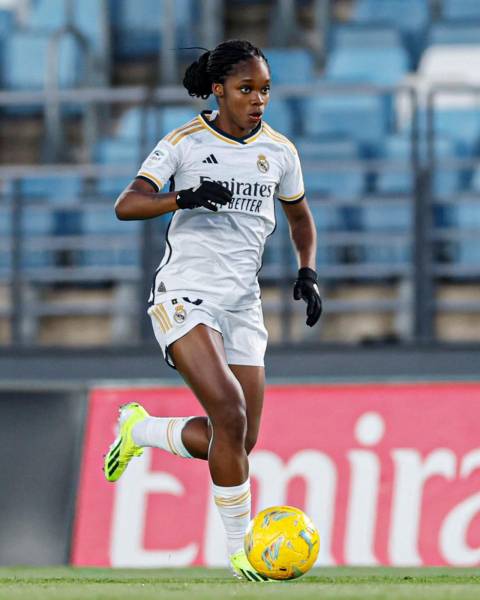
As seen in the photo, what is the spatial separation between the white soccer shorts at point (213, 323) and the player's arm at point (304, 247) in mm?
212

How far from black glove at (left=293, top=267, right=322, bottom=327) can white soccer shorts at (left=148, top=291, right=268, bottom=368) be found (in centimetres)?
18

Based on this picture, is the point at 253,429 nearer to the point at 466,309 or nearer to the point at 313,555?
the point at 313,555

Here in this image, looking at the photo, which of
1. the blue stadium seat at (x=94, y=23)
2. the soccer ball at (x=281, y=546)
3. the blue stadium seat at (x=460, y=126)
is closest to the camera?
the soccer ball at (x=281, y=546)

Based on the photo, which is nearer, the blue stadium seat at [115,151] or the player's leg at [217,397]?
the player's leg at [217,397]

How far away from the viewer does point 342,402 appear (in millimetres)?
7797

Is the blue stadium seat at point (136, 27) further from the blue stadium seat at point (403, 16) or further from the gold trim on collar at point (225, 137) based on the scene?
the gold trim on collar at point (225, 137)

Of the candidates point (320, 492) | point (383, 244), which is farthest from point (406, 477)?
point (383, 244)

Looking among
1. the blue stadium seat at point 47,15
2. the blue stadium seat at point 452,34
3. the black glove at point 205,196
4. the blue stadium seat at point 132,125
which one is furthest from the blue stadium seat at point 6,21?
the black glove at point 205,196

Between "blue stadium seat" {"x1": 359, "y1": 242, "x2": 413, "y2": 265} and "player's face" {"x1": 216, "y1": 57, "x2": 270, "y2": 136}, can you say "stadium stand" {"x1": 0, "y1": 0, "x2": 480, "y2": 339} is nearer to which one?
"blue stadium seat" {"x1": 359, "y1": 242, "x2": 413, "y2": 265}

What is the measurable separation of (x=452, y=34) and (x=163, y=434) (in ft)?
21.1

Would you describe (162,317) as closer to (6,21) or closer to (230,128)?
(230,128)

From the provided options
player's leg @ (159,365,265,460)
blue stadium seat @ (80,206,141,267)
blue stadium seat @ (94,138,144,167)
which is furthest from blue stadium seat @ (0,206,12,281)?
player's leg @ (159,365,265,460)

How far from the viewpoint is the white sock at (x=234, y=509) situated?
5152mm

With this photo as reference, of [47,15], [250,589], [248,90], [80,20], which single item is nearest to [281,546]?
[250,589]
